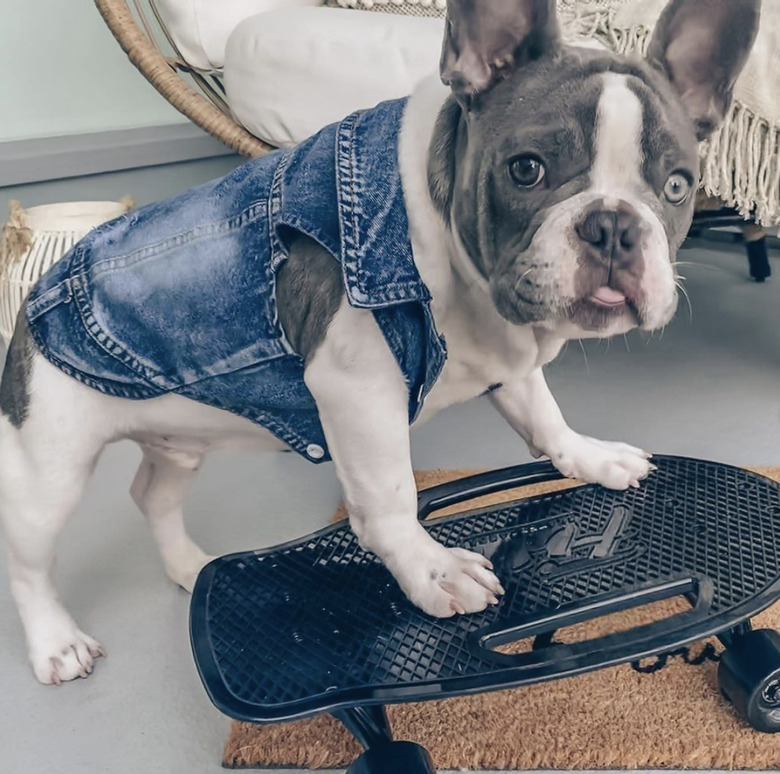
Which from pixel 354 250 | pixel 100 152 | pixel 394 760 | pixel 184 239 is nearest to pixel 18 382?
pixel 184 239

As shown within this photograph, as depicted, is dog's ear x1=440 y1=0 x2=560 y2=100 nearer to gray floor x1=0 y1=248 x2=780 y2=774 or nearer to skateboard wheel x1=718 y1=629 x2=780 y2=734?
skateboard wheel x1=718 y1=629 x2=780 y2=734

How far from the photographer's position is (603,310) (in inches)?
25.0

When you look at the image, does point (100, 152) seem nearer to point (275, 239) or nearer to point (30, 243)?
point (30, 243)

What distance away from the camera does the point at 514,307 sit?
65 cm

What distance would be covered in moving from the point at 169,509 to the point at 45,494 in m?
0.20

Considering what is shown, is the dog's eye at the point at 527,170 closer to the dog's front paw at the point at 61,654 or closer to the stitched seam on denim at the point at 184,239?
the stitched seam on denim at the point at 184,239

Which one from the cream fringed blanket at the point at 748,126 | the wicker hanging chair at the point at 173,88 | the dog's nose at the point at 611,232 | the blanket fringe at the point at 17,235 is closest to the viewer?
the dog's nose at the point at 611,232

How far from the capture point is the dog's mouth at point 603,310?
0.62m

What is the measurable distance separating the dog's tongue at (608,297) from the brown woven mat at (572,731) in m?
0.40

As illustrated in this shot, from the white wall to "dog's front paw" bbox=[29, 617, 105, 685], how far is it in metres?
1.54

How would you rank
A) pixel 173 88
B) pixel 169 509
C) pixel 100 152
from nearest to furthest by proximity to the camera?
pixel 169 509
pixel 173 88
pixel 100 152

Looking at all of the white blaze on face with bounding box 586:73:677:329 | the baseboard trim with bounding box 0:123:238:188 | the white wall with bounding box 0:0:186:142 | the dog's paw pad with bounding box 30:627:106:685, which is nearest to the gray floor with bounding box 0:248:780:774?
the dog's paw pad with bounding box 30:627:106:685

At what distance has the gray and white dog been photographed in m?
0.62

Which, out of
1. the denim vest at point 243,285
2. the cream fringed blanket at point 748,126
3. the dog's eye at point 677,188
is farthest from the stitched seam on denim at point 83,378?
the cream fringed blanket at point 748,126
